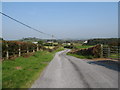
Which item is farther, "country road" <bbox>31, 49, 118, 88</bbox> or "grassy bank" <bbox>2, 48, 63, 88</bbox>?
"grassy bank" <bbox>2, 48, 63, 88</bbox>

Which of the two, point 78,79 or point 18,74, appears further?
point 18,74

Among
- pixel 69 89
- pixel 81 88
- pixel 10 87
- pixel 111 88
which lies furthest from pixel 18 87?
pixel 111 88

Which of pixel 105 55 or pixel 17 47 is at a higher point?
pixel 17 47

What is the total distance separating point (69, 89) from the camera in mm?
6664

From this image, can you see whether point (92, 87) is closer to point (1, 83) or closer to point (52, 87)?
point (52, 87)

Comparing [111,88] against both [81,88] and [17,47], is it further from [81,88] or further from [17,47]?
[17,47]

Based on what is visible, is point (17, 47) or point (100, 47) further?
point (100, 47)

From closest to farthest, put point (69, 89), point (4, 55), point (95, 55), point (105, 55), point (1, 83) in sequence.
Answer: point (69, 89)
point (1, 83)
point (4, 55)
point (105, 55)
point (95, 55)

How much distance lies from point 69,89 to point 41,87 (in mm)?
1313

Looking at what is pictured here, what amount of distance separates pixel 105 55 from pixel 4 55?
621 inches

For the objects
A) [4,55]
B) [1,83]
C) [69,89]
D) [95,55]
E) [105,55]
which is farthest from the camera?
[95,55]

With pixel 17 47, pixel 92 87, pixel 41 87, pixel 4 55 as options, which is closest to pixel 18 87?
pixel 41 87

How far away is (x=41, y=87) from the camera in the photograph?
23.1 feet

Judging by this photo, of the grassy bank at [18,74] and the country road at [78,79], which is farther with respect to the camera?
the grassy bank at [18,74]
